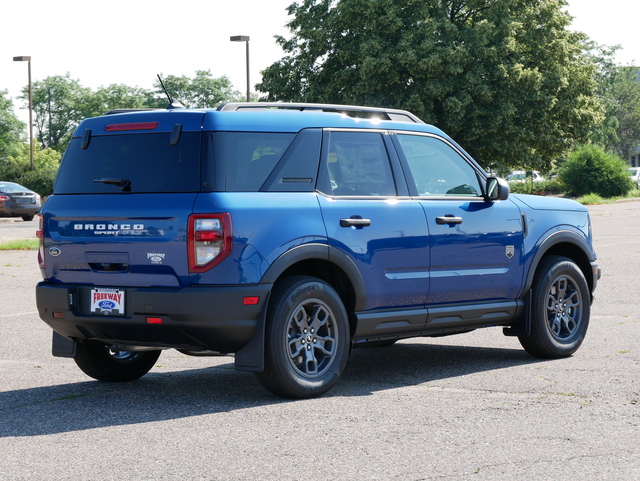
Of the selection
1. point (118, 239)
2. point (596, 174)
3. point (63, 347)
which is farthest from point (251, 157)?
point (596, 174)

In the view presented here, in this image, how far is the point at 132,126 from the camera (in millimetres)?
6469

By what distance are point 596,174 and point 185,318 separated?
49465 millimetres

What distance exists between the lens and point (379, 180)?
698 centimetres

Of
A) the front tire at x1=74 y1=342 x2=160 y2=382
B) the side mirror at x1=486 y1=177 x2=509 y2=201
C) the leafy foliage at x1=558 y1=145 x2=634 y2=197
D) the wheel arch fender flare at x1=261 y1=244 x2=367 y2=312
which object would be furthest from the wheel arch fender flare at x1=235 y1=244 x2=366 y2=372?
the leafy foliage at x1=558 y1=145 x2=634 y2=197

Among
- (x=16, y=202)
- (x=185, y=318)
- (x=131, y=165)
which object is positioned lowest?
(x=16, y=202)

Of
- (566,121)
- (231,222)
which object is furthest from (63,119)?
(231,222)

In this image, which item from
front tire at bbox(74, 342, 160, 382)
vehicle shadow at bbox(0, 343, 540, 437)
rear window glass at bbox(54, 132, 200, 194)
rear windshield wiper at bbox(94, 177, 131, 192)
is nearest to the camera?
vehicle shadow at bbox(0, 343, 540, 437)

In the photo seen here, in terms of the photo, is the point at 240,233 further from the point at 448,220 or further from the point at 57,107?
the point at 57,107

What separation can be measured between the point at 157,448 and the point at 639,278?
10.8 m

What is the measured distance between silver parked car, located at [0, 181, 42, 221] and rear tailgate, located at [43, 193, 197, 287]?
29864 mm

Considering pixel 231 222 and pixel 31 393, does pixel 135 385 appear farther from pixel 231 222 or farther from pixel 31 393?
pixel 231 222

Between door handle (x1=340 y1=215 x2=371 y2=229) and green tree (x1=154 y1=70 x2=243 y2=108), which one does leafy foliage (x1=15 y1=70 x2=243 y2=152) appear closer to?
green tree (x1=154 y1=70 x2=243 y2=108)

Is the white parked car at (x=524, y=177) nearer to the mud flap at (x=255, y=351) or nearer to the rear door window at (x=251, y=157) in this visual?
the rear door window at (x=251, y=157)

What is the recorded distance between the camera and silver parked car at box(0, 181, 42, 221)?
35.0m
